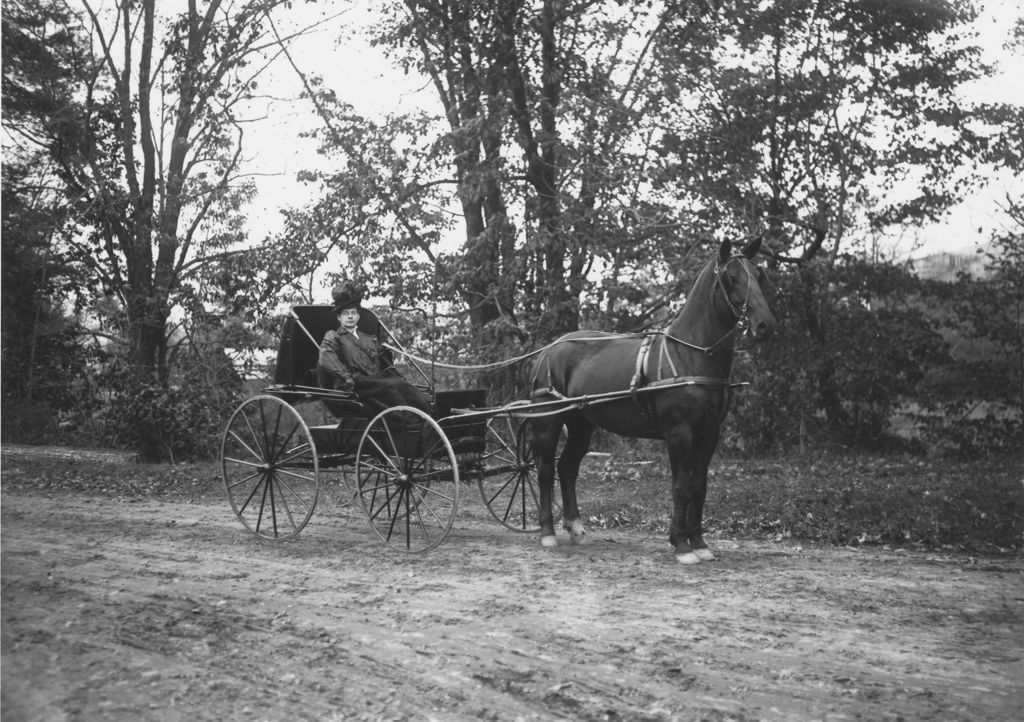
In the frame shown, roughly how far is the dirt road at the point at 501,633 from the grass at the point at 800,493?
29.6 inches

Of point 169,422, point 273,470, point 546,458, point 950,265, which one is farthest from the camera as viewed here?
point 169,422

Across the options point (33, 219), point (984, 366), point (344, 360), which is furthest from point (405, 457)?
point (984, 366)

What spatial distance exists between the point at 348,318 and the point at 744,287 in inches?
137

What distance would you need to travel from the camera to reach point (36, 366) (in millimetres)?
5078

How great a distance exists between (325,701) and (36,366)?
8.06 ft

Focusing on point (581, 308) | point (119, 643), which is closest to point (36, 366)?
point (119, 643)

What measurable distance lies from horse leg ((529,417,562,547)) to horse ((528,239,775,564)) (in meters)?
0.08

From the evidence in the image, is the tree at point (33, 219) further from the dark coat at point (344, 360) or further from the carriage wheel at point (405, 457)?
the carriage wheel at point (405, 457)

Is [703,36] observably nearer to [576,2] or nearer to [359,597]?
[576,2]

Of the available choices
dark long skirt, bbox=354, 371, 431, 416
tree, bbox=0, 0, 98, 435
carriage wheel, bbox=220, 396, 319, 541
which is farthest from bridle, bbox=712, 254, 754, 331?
tree, bbox=0, 0, 98, 435

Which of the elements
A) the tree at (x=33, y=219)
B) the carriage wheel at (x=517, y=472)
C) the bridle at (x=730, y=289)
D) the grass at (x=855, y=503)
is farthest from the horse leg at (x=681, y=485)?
the tree at (x=33, y=219)

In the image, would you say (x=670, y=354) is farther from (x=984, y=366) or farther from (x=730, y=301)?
(x=984, y=366)

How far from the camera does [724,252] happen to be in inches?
271

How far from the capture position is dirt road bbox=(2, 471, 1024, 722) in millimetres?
3988
